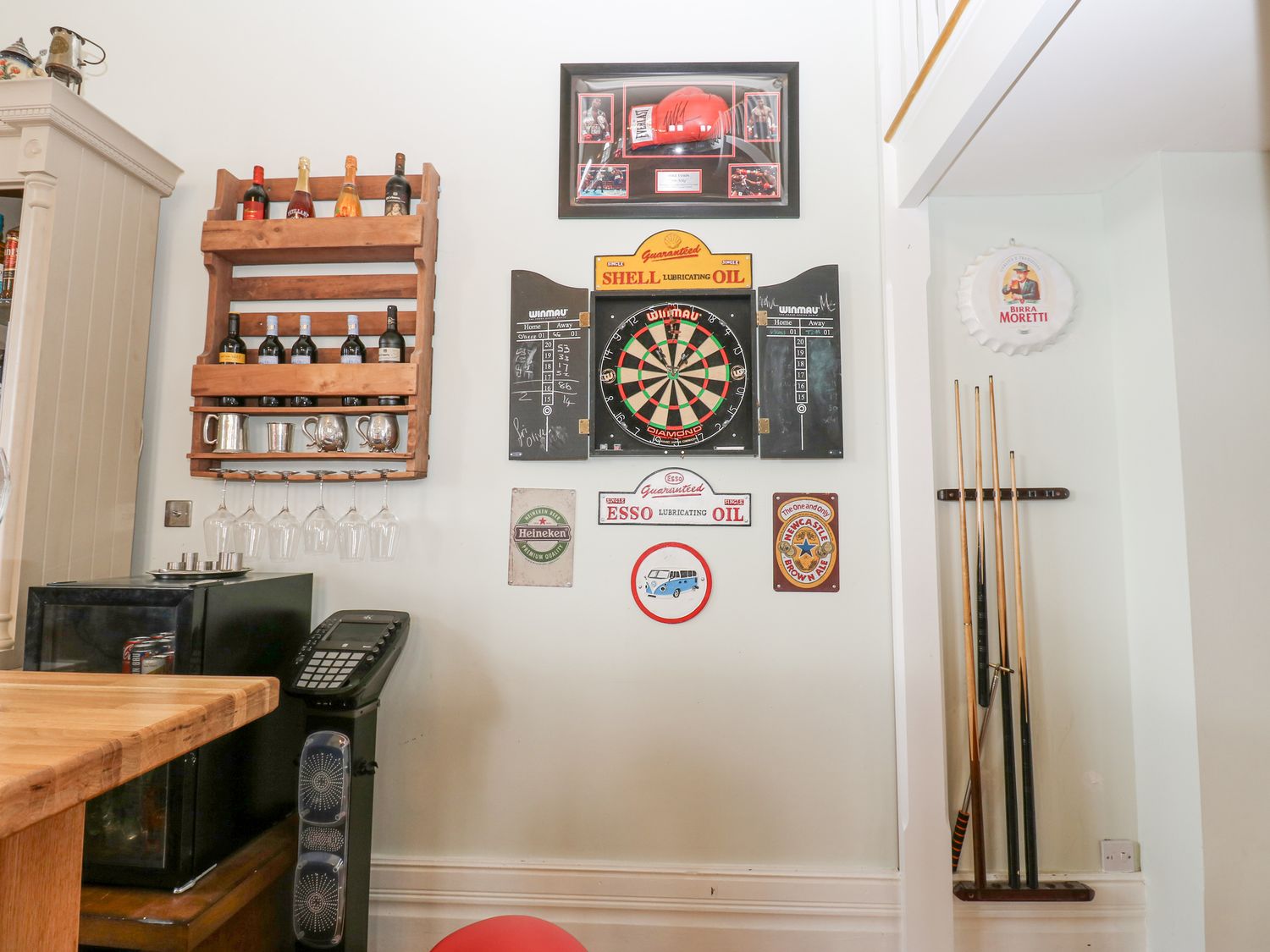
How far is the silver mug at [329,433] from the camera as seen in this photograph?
223 cm

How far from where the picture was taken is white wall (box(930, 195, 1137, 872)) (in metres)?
2.16

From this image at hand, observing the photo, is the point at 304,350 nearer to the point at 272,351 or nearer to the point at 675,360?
the point at 272,351

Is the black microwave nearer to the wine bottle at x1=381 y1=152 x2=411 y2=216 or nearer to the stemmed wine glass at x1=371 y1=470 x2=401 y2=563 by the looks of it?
the stemmed wine glass at x1=371 y1=470 x2=401 y2=563

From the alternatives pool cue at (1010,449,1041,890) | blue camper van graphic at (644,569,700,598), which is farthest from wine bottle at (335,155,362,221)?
pool cue at (1010,449,1041,890)

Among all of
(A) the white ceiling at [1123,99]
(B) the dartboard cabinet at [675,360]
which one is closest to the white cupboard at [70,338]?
(B) the dartboard cabinet at [675,360]

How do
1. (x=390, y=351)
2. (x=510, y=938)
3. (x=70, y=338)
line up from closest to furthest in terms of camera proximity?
(x=510, y=938) → (x=70, y=338) → (x=390, y=351)

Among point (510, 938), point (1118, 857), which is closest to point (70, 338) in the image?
point (510, 938)

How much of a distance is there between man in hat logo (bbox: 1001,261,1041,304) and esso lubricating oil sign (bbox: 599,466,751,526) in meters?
1.12

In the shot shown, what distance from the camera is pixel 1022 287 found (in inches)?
90.0

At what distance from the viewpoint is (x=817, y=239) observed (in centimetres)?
234

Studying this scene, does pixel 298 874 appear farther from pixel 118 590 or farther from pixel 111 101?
pixel 111 101

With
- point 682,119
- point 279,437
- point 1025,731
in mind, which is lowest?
point 1025,731

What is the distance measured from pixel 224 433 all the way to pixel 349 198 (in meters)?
0.89

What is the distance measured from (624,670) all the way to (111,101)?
2788 mm
